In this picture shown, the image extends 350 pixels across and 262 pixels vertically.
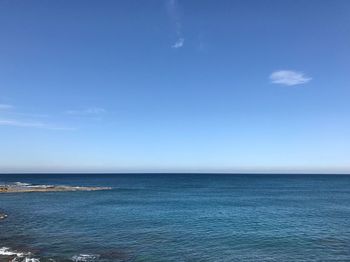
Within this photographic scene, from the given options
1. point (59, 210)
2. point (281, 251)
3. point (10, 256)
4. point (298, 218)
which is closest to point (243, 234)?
point (281, 251)

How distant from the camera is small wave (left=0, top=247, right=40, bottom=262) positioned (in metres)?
31.1

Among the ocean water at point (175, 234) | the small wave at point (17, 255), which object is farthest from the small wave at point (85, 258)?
the small wave at point (17, 255)

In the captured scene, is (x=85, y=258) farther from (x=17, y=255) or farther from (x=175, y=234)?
(x=175, y=234)

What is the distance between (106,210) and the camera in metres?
65.1

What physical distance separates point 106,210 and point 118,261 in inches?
1378

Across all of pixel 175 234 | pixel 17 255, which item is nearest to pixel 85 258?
pixel 17 255

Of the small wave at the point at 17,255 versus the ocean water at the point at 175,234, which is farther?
the ocean water at the point at 175,234

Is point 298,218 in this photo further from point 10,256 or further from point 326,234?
point 10,256

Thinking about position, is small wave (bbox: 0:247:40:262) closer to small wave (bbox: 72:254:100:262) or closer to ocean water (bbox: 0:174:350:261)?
ocean water (bbox: 0:174:350:261)

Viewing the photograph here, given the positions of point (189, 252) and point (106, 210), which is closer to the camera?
point (189, 252)

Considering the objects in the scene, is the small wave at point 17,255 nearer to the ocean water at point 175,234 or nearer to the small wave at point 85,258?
the ocean water at point 175,234

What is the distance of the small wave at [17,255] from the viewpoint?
3109cm

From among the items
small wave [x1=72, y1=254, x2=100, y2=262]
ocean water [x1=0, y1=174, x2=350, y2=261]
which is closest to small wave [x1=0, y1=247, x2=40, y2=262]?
ocean water [x1=0, y1=174, x2=350, y2=261]

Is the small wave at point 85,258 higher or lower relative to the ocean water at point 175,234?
lower
